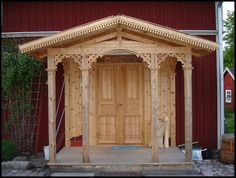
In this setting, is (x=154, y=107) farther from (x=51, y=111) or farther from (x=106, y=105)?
(x=106, y=105)

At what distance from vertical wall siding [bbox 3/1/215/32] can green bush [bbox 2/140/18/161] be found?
347 centimetres

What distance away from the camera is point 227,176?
7496 mm

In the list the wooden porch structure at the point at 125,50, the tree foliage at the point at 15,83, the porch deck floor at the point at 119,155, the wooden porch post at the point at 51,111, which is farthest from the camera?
the tree foliage at the point at 15,83

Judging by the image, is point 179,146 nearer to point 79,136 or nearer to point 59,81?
point 79,136

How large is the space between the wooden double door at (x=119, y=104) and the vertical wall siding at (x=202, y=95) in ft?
3.70

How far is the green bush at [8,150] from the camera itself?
357 inches

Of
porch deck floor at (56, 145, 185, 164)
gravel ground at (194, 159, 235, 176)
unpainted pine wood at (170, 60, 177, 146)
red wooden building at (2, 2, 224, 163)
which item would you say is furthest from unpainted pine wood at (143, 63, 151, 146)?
gravel ground at (194, 159, 235, 176)

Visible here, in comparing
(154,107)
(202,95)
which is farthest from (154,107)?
(202,95)

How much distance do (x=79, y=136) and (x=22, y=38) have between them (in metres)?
3.38

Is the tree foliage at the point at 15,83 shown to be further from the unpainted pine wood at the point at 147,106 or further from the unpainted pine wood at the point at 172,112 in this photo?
the unpainted pine wood at the point at 172,112

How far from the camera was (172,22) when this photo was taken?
34.1ft

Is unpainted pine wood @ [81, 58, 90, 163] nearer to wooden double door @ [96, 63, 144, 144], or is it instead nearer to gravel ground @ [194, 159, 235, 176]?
wooden double door @ [96, 63, 144, 144]

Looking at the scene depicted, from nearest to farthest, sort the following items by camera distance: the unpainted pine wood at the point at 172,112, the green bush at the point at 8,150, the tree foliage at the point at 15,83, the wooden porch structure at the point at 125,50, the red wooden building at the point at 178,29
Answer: the wooden porch structure at the point at 125,50, the green bush at the point at 8,150, the tree foliage at the point at 15,83, the unpainted pine wood at the point at 172,112, the red wooden building at the point at 178,29

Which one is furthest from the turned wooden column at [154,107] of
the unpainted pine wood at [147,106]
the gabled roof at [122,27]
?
the unpainted pine wood at [147,106]
